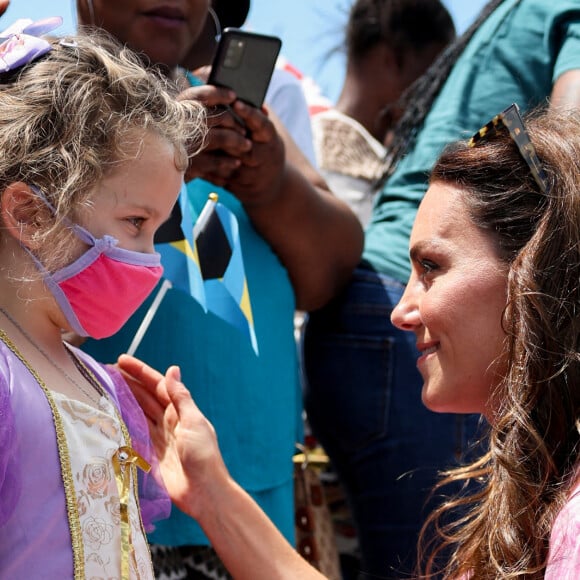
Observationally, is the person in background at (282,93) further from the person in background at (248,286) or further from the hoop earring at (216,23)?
the person in background at (248,286)

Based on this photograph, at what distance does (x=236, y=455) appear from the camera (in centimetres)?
240

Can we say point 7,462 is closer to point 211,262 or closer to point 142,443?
point 142,443

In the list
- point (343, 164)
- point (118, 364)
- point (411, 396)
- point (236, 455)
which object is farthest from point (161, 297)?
point (343, 164)

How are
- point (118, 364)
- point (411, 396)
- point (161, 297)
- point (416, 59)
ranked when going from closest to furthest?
point (118, 364)
point (161, 297)
point (411, 396)
point (416, 59)

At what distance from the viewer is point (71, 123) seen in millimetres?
1909

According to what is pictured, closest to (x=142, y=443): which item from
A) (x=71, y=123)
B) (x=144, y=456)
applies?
(x=144, y=456)

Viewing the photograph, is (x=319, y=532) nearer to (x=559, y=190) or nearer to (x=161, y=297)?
(x=161, y=297)

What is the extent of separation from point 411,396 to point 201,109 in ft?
3.07

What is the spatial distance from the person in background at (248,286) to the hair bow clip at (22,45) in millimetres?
350

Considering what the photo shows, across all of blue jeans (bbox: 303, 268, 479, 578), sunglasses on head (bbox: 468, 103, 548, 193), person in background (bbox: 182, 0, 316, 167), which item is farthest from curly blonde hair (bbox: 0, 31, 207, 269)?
blue jeans (bbox: 303, 268, 479, 578)

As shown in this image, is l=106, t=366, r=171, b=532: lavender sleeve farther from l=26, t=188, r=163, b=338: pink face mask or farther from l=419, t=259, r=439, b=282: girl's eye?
l=419, t=259, r=439, b=282: girl's eye

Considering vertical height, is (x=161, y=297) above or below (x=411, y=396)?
Answer: above

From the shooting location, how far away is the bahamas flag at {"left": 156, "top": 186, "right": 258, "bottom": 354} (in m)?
2.36

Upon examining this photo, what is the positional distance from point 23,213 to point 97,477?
467 mm
